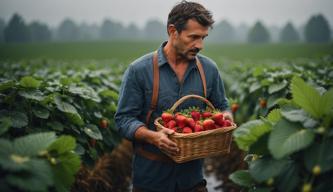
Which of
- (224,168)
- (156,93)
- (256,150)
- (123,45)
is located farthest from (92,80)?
(123,45)

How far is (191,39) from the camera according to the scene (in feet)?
9.17

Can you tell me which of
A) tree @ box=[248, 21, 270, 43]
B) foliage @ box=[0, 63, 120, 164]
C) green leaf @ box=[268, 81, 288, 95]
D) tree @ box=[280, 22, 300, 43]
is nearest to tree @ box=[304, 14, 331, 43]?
tree @ box=[280, 22, 300, 43]

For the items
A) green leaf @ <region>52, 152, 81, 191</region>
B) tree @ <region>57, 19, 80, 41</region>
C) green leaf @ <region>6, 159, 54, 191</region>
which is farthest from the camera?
tree @ <region>57, 19, 80, 41</region>

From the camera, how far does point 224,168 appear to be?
639cm

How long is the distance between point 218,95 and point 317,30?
4127 inches

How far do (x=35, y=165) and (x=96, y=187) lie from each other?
3343 mm

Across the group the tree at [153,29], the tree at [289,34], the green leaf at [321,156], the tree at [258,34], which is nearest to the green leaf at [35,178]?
the green leaf at [321,156]

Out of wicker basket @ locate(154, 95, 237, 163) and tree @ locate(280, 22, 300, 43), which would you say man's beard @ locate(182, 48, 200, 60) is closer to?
wicker basket @ locate(154, 95, 237, 163)

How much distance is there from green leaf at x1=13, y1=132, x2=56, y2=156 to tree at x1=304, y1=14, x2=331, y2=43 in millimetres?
102838

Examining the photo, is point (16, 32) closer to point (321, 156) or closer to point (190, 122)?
point (190, 122)

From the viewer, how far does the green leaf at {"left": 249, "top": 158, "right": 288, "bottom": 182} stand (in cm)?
191

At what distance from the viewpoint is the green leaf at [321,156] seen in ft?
5.84

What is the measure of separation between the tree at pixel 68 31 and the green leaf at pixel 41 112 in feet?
410

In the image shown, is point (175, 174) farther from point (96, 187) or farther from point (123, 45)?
point (123, 45)
